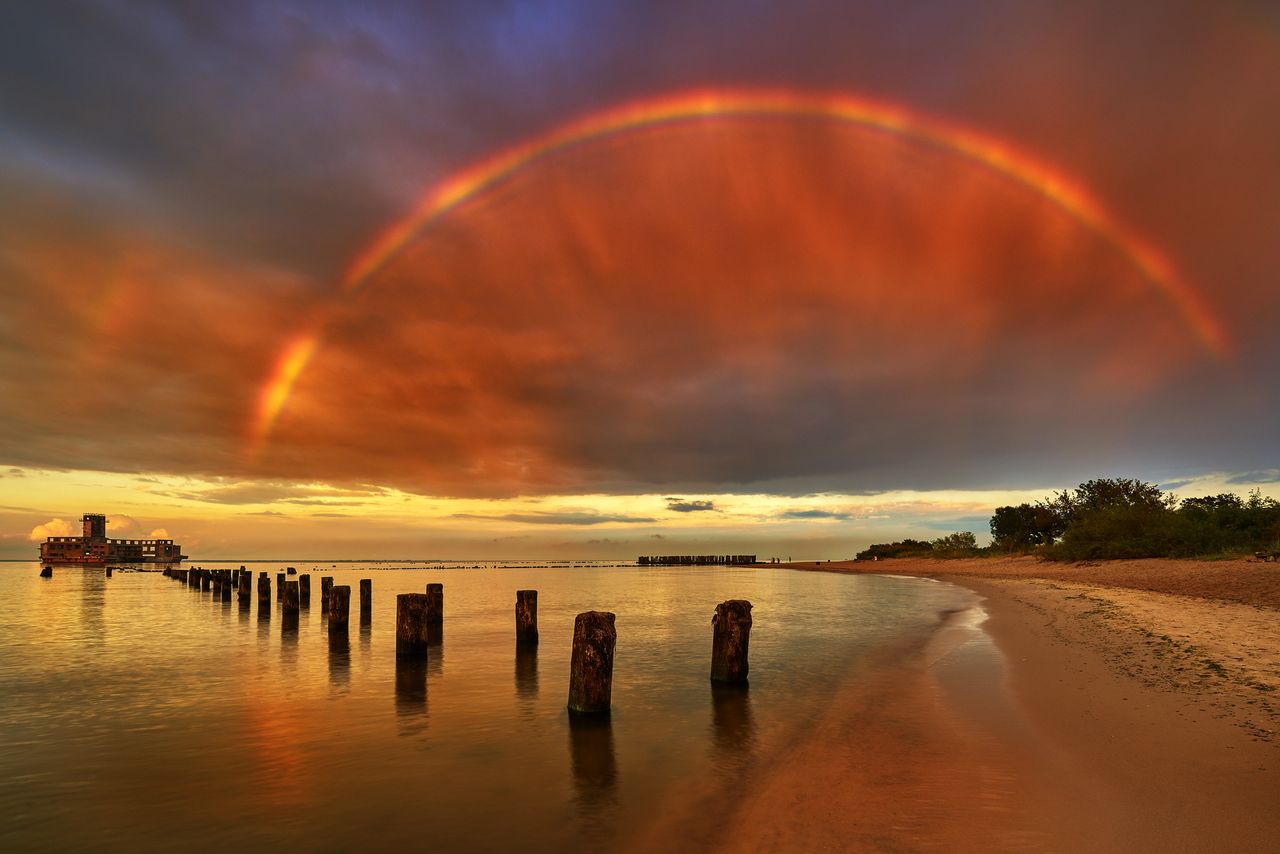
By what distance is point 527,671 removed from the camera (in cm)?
2044

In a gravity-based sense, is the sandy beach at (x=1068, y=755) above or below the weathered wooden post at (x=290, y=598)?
above

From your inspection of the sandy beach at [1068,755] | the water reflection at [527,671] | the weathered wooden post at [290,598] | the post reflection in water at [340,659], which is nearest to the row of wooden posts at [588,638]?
the water reflection at [527,671]

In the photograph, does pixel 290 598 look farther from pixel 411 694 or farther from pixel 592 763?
pixel 592 763

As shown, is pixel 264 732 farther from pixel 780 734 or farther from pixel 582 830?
pixel 780 734

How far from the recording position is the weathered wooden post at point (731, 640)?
55.5 ft

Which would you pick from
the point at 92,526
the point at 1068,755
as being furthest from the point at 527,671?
the point at 92,526

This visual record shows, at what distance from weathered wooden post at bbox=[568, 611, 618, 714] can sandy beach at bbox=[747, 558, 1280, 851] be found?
396 cm

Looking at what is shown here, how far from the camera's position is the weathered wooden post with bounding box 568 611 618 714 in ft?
43.4

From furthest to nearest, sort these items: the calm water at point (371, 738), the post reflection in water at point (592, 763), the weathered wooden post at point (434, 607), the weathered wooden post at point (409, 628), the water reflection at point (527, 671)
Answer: the weathered wooden post at point (434, 607), the weathered wooden post at point (409, 628), the water reflection at point (527, 671), the post reflection in water at point (592, 763), the calm water at point (371, 738)

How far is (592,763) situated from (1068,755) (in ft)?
21.8

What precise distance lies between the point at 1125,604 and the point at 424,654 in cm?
2577

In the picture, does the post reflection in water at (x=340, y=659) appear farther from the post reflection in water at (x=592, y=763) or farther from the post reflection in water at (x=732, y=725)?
the post reflection in water at (x=732, y=725)

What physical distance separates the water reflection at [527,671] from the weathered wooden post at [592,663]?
3207 mm

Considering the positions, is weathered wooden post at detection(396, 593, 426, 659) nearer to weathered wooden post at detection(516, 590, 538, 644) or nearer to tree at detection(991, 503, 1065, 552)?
weathered wooden post at detection(516, 590, 538, 644)
